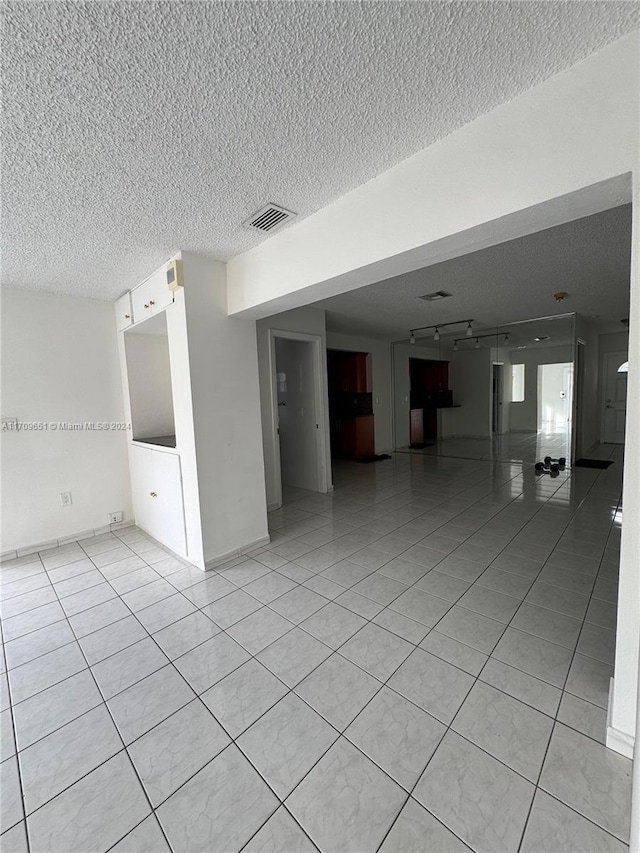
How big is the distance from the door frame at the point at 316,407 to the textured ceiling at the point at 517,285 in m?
0.53

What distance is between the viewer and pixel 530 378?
790 centimetres

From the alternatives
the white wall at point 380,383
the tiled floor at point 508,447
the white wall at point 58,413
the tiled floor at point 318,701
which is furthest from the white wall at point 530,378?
the white wall at point 58,413

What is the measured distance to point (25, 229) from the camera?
206 centimetres

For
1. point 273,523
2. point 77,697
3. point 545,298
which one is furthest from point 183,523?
point 545,298

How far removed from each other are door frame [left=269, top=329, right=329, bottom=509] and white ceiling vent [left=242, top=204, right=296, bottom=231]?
5.90 ft

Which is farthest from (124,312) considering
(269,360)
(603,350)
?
(603,350)

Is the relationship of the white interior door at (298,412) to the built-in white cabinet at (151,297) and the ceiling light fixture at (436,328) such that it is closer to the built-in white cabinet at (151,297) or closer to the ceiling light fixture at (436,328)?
the built-in white cabinet at (151,297)

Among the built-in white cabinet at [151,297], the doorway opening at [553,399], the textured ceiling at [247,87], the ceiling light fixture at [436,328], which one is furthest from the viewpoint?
the doorway opening at [553,399]

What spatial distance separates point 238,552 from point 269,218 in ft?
8.31

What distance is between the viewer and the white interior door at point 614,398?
7111 mm

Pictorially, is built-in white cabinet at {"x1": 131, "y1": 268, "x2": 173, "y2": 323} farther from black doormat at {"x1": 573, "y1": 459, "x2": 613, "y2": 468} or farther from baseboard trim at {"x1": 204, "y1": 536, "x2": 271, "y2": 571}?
black doormat at {"x1": 573, "y1": 459, "x2": 613, "y2": 468}

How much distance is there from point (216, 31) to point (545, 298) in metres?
4.68

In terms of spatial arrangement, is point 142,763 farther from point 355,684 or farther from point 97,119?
point 97,119

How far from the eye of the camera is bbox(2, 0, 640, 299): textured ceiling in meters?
0.97
